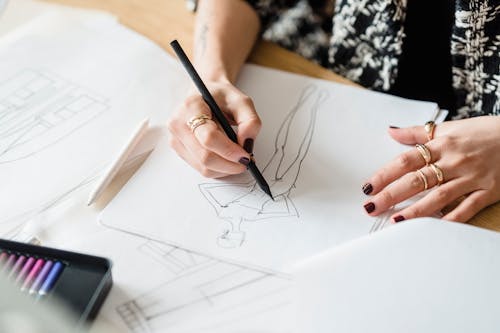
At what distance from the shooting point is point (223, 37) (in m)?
0.80

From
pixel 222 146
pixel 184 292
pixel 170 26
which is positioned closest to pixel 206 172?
pixel 222 146

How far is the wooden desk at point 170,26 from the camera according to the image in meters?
A: 0.81

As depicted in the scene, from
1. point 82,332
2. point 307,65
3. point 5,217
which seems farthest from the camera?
point 307,65

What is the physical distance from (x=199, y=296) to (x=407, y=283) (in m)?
0.19

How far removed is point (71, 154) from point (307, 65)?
0.36 meters

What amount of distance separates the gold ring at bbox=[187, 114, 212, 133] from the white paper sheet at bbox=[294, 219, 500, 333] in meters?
0.21

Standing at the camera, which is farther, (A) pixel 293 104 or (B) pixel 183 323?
(A) pixel 293 104

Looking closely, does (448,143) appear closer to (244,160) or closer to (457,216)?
(457,216)

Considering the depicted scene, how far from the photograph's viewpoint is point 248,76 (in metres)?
0.80

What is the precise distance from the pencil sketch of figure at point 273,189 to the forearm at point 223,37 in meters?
0.12

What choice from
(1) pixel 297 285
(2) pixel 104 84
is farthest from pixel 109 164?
(1) pixel 297 285

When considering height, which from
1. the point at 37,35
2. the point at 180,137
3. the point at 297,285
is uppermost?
the point at 37,35

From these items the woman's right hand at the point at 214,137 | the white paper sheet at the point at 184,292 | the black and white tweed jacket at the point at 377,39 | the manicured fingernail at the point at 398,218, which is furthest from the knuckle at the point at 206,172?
the black and white tweed jacket at the point at 377,39

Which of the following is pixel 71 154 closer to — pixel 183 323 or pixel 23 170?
pixel 23 170
